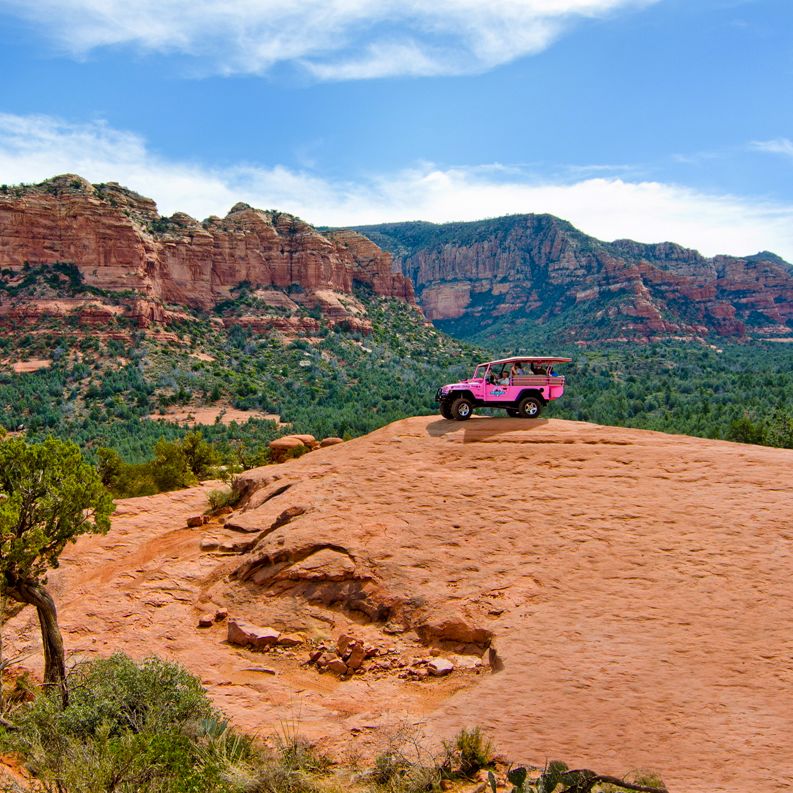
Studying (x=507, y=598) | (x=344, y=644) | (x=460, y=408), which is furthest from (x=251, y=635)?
(x=460, y=408)

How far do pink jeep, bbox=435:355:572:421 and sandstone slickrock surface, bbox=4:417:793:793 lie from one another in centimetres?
143

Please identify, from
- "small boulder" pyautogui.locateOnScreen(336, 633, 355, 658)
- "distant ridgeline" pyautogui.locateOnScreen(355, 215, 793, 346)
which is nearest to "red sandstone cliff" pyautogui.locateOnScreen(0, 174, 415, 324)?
"distant ridgeline" pyautogui.locateOnScreen(355, 215, 793, 346)

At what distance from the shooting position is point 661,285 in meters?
164

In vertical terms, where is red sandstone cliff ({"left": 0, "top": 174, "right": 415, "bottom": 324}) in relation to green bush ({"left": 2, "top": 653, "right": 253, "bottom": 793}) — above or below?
above

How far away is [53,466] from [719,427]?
4562 centimetres

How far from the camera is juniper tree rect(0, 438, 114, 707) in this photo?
33.9 ft

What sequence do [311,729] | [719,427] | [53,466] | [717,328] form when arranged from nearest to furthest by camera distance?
1. [311,729]
2. [53,466]
3. [719,427]
4. [717,328]

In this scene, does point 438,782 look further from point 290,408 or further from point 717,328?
point 717,328

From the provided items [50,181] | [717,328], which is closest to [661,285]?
[717,328]

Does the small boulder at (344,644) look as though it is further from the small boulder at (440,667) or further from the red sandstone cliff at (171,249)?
the red sandstone cliff at (171,249)

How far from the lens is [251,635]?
37.5 ft

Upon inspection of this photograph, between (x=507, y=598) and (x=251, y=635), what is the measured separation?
4789 mm

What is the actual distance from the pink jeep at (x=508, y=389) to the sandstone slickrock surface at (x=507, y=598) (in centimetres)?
143

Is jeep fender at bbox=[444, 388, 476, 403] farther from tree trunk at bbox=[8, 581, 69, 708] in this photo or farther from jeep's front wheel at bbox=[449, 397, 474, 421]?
tree trunk at bbox=[8, 581, 69, 708]
